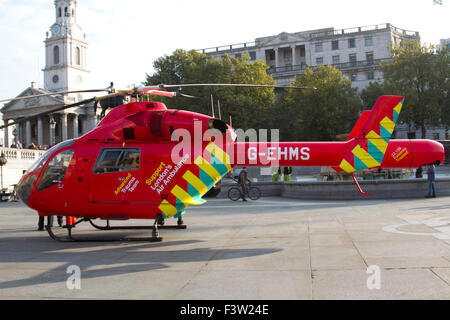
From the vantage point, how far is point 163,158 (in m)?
9.43

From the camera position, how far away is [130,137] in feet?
31.2

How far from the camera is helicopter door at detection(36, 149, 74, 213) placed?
9586 mm

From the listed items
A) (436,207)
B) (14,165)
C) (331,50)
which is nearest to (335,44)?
(331,50)

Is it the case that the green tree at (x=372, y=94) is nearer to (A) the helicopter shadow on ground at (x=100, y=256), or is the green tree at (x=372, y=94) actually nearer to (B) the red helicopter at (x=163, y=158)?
(B) the red helicopter at (x=163, y=158)

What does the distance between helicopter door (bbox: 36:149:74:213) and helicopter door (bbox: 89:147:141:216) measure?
2.35 feet

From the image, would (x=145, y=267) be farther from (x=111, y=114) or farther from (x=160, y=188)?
(x=111, y=114)

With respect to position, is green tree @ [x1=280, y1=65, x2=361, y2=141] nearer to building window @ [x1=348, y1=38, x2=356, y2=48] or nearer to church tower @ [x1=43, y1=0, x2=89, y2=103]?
building window @ [x1=348, y1=38, x2=356, y2=48]

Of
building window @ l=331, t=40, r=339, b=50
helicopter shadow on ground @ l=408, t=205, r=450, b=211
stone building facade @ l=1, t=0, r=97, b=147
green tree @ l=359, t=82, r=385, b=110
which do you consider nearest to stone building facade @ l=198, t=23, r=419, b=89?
building window @ l=331, t=40, r=339, b=50

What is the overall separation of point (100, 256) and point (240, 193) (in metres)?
13.6

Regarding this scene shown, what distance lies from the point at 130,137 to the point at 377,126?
19.5ft

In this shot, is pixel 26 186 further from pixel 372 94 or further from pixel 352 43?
pixel 352 43

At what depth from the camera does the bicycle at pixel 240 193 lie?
21.4 m

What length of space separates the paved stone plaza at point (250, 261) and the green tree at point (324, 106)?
122 feet
